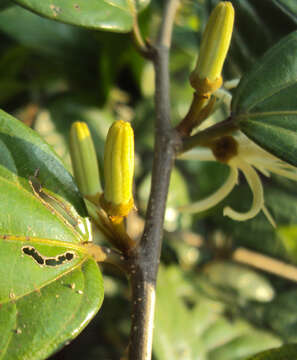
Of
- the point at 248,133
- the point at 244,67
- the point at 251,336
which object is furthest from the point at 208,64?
the point at 251,336

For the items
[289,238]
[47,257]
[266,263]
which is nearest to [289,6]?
[47,257]

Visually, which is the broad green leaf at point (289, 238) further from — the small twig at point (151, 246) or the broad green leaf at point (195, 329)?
the small twig at point (151, 246)

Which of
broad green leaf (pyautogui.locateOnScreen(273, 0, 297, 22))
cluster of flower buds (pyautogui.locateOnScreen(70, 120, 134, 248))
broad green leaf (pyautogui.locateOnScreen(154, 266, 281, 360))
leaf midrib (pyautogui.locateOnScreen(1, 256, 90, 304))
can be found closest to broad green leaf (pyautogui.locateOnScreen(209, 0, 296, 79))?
broad green leaf (pyautogui.locateOnScreen(273, 0, 297, 22))

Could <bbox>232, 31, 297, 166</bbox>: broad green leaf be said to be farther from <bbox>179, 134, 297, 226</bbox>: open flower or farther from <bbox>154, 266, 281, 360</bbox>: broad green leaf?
<bbox>154, 266, 281, 360</bbox>: broad green leaf

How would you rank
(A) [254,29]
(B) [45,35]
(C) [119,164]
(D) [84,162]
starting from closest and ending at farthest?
(C) [119,164] → (D) [84,162] → (A) [254,29] → (B) [45,35]

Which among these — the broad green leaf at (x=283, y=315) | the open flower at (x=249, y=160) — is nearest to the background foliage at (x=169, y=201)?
the broad green leaf at (x=283, y=315)

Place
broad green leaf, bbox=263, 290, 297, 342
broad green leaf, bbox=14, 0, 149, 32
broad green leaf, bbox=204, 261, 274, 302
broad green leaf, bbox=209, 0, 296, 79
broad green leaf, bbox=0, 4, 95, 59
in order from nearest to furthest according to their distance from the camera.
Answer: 1. broad green leaf, bbox=14, 0, 149, 32
2. broad green leaf, bbox=209, 0, 296, 79
3. broad green leaf, bbox=0, 4, 95, 59
4. broad green leaf, bbox=263, 290, 297, 342
5. broad green leaf, bbox=204, 261, 274, 302

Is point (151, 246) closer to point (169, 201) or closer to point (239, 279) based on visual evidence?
point (169, 201)

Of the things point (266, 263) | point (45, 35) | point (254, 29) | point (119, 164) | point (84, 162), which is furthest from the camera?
point (266, 263)
